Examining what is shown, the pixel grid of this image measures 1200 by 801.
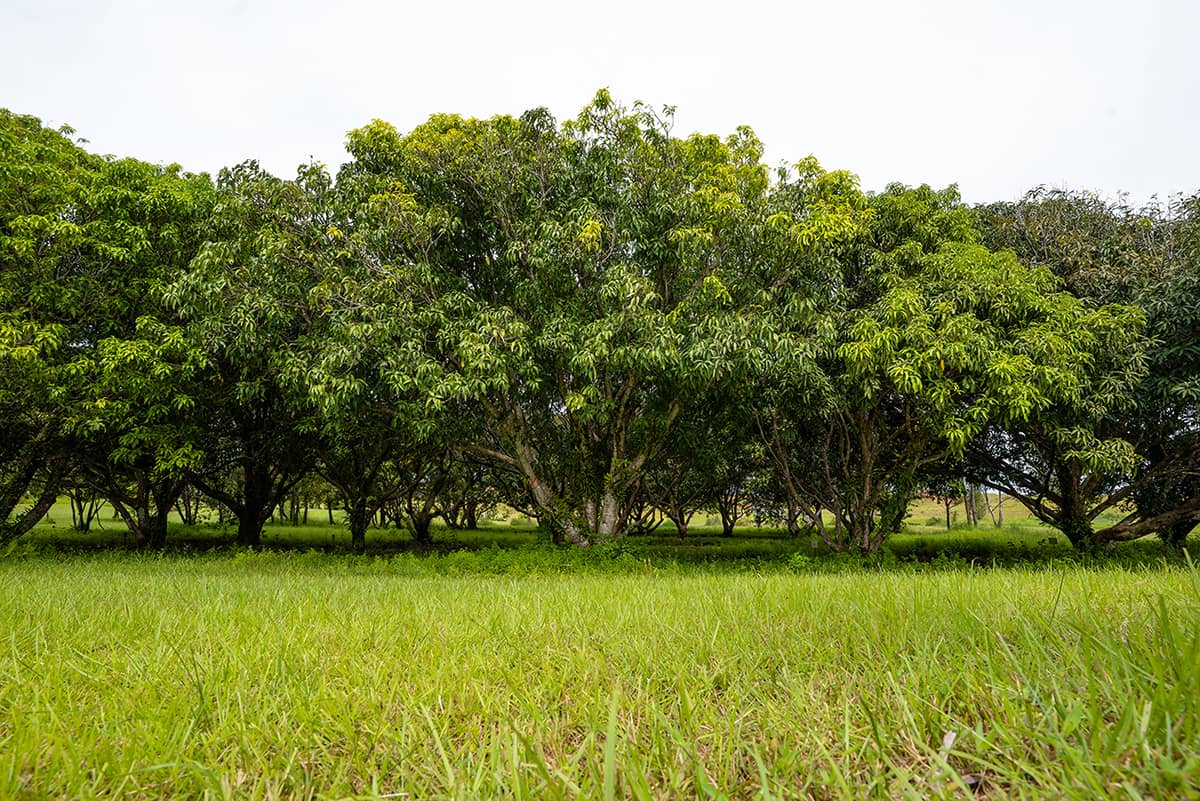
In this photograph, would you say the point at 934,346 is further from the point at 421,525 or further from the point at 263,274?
the point at 421,525

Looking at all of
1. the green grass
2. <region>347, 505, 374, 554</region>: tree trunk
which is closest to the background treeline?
<region>347, 505, 374, 554</region>: tree trunk

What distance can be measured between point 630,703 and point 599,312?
8967 mm

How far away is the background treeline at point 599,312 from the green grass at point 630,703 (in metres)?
5.90

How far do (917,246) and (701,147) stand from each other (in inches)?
181

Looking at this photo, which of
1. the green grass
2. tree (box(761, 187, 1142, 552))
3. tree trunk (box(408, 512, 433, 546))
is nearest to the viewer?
the green grass

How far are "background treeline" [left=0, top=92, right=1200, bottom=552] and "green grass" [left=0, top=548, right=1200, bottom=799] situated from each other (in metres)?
5.90

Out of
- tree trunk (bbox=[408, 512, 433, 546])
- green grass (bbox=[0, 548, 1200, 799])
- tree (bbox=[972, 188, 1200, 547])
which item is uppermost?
tree (bbox=[972, 188, 1200, 547])

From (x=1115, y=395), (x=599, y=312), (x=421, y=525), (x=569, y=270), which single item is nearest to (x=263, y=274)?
(x=569, y=270)

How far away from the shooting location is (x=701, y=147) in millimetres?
11055

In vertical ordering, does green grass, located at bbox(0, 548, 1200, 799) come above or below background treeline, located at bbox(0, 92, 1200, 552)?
below

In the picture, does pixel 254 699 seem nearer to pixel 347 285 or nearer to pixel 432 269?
pixel 347 285

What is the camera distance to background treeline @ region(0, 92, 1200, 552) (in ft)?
30.1

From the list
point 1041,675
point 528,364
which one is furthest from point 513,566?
point 1041,675

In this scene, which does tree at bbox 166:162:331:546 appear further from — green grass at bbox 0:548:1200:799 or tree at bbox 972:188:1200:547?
tree at bbox 972:188:1200:547
